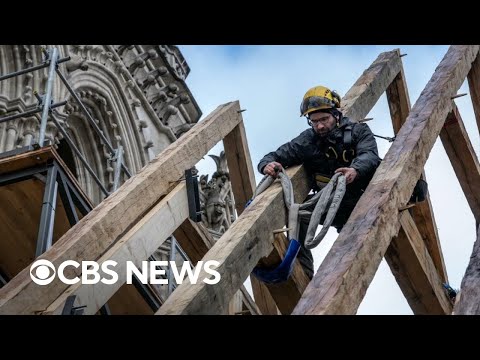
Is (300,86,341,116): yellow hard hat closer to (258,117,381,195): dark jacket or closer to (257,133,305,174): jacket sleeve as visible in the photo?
(258,117,381,195): dark jacket

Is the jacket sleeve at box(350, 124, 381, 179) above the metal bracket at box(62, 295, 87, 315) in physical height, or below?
above

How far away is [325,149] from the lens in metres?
6.41

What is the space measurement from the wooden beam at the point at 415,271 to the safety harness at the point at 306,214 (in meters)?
0.39

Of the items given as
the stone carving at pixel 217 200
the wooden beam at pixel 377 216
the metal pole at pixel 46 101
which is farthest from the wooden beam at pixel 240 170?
the stone carving at pixel 217 200

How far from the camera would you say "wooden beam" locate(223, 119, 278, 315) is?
24.9 feet

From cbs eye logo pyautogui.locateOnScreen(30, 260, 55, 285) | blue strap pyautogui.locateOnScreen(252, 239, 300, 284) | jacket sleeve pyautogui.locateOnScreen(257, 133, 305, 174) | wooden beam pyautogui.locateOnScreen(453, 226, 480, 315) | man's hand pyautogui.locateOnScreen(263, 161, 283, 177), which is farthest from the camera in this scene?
jacket sleeve pyautogui.locateOnScreen(257, 133, 305, 174)

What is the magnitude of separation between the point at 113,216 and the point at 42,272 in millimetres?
630

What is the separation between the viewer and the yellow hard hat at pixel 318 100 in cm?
653

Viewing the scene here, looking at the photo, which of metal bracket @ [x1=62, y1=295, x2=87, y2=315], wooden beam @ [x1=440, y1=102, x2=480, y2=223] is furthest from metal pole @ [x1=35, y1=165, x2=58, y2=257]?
wooden beam @ [x1=440, y1=102, x2=480, y2=223]

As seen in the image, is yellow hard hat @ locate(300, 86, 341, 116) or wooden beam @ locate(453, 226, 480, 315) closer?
wooden beam @ locate(453, 226, 480, 315)

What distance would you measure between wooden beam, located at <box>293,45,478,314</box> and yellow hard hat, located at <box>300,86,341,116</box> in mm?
519

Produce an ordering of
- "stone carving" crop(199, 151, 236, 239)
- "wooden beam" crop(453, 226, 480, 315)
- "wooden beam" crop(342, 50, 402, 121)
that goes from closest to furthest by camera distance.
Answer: "wooden beam" crop(453, 226, 480, 315) < "wooden beam" crop(342, 50, 402, 121) < "stone carving" crop(199, 151, 236, 239)

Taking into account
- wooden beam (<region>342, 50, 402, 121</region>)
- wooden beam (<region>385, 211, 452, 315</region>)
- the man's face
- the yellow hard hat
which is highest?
wooden beam (<region>342, 50, 402, 121</region>)
